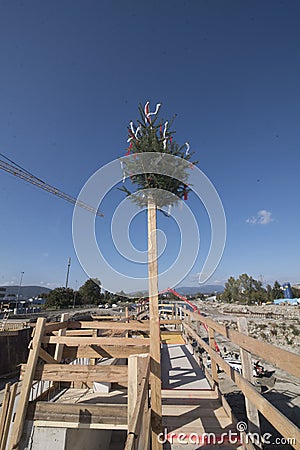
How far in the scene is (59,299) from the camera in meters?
41.2

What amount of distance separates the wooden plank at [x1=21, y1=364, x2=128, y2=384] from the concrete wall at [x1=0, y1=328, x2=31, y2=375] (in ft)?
39.2

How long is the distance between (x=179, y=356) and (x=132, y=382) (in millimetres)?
4137

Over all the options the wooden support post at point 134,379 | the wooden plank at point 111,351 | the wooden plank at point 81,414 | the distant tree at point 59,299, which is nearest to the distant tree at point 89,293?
the distant tree at point 59,299

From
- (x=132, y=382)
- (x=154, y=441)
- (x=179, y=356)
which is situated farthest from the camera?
(x=179, y=356)

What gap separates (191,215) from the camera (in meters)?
2.88

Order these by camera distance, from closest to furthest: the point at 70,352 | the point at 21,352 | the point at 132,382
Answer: the point at 132,382
the point at 70,352
the point at 21,352

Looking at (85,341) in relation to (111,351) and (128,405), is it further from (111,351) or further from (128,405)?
(128,405)

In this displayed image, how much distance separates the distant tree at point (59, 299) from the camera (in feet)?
134

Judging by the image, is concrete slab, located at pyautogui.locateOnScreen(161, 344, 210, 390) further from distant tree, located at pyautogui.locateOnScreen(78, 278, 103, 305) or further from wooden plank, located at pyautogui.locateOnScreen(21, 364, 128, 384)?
distant tree, located at pyautogui.locateOnScreen(78, 278, 103, 305)

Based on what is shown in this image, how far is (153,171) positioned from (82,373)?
7.02 ft

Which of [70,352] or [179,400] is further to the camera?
[179,400]

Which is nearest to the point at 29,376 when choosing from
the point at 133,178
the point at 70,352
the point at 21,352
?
the point at 70,352

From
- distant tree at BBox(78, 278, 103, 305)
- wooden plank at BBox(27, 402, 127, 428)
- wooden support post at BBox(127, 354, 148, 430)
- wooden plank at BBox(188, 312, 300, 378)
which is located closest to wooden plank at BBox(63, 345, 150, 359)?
wooden plank at BBox(27, 402, 127, 428)

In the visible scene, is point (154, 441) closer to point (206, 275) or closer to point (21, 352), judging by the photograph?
point (206, 275)
